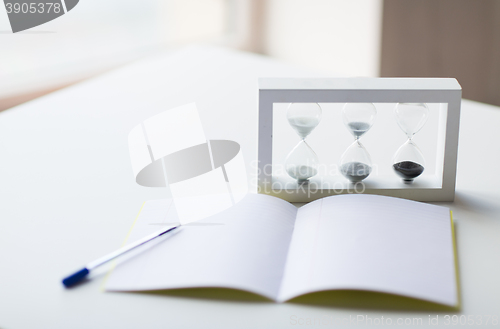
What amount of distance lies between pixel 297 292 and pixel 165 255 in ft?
0.83

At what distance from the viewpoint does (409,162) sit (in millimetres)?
1201

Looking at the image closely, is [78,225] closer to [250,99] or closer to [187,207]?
[187,207]

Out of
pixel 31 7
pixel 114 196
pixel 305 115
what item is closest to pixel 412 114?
pixel 305 115

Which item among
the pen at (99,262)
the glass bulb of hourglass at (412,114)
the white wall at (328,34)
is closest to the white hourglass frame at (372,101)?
the glass bulb of hourglass at (412,114)

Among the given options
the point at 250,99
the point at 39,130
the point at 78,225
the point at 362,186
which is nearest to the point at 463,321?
the point at 362,186

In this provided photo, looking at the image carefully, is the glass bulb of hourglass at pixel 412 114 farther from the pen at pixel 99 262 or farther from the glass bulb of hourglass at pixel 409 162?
the pen at pixel 99 262

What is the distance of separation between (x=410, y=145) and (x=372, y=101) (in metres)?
0.14

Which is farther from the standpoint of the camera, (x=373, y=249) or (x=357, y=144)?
(x=357, y=144)

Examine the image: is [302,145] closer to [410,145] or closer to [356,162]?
[356,162]

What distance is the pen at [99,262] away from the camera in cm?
90

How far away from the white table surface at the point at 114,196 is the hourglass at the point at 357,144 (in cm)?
22

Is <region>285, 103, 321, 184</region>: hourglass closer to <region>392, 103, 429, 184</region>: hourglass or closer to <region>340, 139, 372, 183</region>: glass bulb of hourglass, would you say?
<region>340, 139, 372, 183</region>: glass bulb of hourglass

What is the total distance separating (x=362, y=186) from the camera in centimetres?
119

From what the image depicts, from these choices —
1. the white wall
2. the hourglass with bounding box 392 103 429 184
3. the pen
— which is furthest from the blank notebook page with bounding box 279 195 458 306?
the white wall
